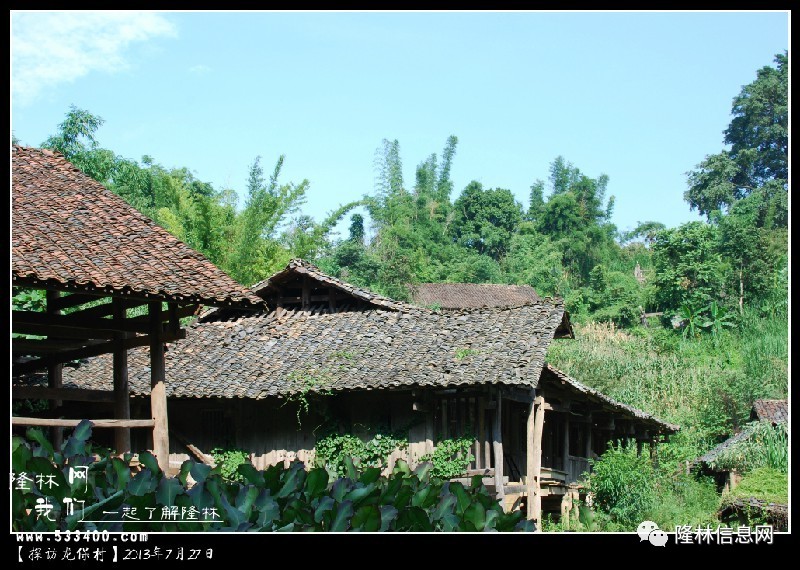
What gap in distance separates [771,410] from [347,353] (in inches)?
428

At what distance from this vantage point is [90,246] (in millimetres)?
9016

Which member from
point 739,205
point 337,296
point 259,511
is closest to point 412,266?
point 739,205

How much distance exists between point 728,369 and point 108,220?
19.9 m

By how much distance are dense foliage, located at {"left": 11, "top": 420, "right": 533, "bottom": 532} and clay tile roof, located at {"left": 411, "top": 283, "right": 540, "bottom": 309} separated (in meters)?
27.3

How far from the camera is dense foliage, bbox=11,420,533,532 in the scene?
11.9 feet

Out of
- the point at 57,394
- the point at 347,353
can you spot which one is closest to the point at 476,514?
the point at 57,394

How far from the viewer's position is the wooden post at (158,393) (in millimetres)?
8953

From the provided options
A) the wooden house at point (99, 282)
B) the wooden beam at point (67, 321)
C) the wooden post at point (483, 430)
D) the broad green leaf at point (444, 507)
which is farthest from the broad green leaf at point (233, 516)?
the wooden post at point (483, 430)

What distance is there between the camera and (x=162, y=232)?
9867 mm

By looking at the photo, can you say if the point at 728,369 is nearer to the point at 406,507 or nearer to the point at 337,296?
the point at 337,296

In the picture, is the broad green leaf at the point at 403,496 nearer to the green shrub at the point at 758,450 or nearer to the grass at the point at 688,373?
the grass at the point at 688,373

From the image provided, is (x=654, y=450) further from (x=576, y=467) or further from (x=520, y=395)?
(x=520, y=395)

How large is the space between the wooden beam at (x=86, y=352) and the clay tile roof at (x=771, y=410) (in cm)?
1535

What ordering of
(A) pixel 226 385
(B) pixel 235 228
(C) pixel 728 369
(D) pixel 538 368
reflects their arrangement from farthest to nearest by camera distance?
(C) pixel 728 369
(B) pixel 235 228
(A) pixel 226 385
(D) pixel 538 368
